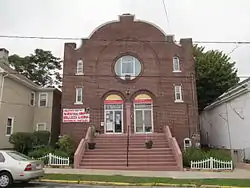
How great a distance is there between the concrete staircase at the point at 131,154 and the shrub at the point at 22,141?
4.95 metres

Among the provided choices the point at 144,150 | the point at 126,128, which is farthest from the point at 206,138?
the point at 144,150

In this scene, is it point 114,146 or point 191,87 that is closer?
point 114,146

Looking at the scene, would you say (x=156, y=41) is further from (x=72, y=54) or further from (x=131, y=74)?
(x=72, y=54)

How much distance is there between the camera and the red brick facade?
24781 mm

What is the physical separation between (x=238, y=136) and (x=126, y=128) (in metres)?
8.82

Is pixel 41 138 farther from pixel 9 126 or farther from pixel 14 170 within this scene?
pixel 14 170

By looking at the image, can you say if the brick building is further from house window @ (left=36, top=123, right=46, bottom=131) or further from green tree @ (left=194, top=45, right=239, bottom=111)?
green tree @ (left=194, top=45, right=239, bottom=111)

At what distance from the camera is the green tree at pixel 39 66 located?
42.4m

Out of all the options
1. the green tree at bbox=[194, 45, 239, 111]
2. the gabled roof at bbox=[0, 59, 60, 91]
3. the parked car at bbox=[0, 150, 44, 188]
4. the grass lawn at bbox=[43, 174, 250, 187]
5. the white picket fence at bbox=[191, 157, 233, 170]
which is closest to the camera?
the parked car at bbox=[0, 150, 44, 188]

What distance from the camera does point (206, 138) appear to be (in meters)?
32.7

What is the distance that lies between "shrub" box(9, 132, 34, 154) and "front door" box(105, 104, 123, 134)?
6.27m

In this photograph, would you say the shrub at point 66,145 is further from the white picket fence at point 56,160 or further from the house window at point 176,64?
the house window at point 176,64

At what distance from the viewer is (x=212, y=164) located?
695 inches

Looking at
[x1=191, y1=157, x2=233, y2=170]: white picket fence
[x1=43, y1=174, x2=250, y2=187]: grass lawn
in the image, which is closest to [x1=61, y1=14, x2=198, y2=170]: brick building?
[x1=191, y1=157, x2=233, y2=170]: white picket fence
